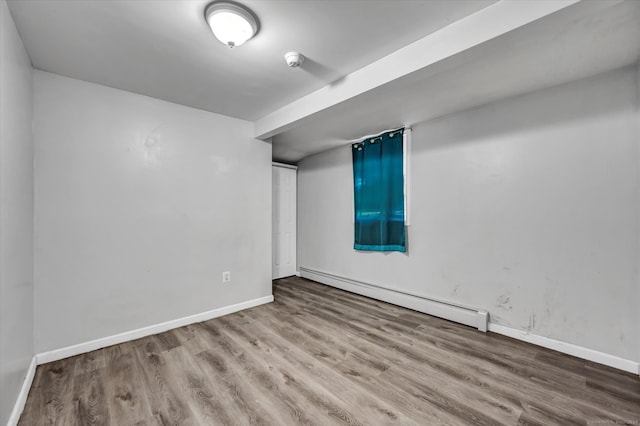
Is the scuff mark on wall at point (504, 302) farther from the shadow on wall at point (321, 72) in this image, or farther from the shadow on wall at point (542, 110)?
the shadow on wall at point (321, 72)

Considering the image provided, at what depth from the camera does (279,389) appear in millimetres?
1790

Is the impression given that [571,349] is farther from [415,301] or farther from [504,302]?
[415,301]

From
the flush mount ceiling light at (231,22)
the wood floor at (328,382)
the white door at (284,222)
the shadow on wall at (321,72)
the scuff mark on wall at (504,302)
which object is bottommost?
the wood floor at (328,382)

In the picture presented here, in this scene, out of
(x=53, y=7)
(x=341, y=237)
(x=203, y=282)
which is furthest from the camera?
(x=341, y=237)

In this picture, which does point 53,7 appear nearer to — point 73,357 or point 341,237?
point 73,357

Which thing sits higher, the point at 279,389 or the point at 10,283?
the point at 10,283

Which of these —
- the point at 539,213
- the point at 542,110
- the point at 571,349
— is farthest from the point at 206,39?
the point at 571,349

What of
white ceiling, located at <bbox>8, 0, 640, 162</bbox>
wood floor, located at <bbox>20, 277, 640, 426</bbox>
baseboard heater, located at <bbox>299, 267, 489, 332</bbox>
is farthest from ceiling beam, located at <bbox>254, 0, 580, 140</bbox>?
baseboard heater, located at <bbox>299, 267, 489, 332</bbox>

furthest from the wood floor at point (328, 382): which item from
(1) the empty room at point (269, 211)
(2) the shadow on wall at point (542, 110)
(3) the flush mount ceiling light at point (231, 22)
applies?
(3) the flush mount ceiling light at point (231, 22)

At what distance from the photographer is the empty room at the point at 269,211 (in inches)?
61.9

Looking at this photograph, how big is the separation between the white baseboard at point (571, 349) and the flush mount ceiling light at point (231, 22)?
3.36 metres

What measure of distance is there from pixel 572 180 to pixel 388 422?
2473 mm

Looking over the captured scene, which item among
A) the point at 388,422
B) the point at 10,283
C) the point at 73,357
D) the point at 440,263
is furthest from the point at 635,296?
the point at 73,357

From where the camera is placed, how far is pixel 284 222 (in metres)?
5.02
